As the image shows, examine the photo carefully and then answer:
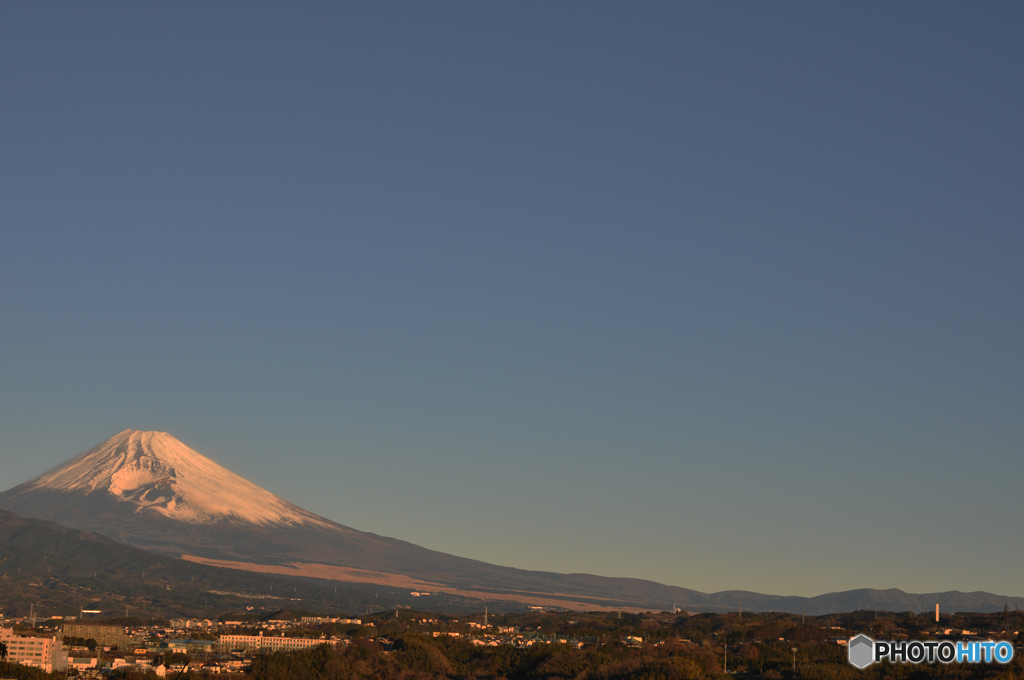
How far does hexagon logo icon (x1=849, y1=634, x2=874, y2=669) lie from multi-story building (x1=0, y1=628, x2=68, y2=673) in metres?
69.9

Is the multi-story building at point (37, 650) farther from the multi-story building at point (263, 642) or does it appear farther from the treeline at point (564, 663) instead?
the multi-story building at point (263, 642)

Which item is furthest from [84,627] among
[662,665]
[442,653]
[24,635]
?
[662,665]

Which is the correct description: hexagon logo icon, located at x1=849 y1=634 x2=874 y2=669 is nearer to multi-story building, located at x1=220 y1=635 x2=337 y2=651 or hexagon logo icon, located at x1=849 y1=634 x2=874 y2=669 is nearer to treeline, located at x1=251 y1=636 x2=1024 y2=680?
treeline, located at x1=251 y1=636 x2=1024 y2=680

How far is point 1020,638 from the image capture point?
138 m

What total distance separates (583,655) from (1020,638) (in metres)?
46.7

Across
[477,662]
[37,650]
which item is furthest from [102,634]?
[477,662]

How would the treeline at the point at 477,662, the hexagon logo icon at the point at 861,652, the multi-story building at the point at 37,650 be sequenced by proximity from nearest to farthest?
the hexagon logo icon at the point at 861,652
the treeline at the point at 477,662
the multi-story building at the point at 37,650

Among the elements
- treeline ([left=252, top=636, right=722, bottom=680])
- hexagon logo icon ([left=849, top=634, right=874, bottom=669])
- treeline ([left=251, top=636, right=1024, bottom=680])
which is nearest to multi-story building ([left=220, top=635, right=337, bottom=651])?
treeline ([left=252, top=636, right=722, bottom=680])

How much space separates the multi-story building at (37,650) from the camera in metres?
122

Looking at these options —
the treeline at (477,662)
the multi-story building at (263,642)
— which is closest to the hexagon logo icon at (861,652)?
the treeline at (477,662)

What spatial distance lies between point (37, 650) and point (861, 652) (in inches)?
3154

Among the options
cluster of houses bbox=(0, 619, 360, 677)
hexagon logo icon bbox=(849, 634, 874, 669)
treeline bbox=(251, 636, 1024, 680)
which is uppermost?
hexagon logo icon bbox=(849, 634, 874, 669)

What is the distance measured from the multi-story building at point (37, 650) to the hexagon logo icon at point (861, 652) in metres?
69.9

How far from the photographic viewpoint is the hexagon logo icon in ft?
360
